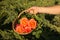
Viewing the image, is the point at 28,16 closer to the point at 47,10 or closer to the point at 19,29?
the point at 19,29

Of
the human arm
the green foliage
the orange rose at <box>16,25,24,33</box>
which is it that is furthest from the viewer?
the green foliage

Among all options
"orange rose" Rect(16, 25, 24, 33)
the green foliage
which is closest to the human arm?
"orange rose" Rect(16, 25, 24, 33)

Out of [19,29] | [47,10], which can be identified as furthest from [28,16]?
[47,10]

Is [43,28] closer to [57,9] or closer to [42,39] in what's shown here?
[42,39]

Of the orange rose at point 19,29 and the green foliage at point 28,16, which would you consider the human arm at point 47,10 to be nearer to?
the orange rose at point 19,29

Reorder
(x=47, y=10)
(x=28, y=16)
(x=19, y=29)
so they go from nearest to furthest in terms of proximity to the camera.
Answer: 1. (x=47, y=10)
2. (x=19, y=29)
3. (x=28, y=16)

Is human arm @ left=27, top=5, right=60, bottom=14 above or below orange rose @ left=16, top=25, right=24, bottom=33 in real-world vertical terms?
above

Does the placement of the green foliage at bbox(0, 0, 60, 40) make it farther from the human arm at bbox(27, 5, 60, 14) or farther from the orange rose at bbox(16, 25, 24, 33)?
the human arm at bbox(27, 5, 60, 14)

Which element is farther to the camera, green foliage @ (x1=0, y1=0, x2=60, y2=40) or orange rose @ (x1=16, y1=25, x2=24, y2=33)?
green foliage @ (x1=0, y1=0, x2=60, y2=40)
